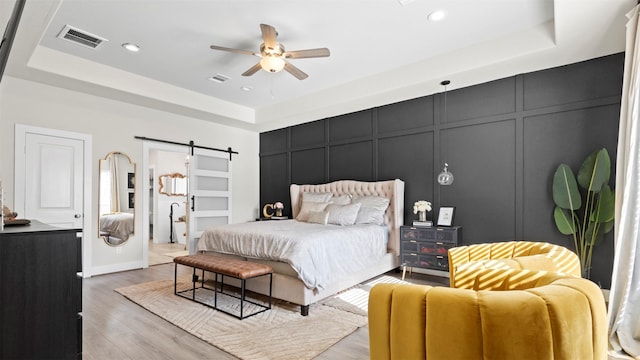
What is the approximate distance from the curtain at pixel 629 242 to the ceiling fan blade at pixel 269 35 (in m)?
3.02

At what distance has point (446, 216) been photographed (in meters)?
4.43

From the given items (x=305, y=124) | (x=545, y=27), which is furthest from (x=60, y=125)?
(x=545, y=27)

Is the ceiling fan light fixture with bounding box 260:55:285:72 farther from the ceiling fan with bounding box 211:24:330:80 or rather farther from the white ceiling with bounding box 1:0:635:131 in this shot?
the white ceiling with bounding box 1:0:635:131

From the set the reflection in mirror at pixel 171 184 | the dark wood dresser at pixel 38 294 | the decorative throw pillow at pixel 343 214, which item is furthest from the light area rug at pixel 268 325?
the reflection in mirror at pixel 171 184

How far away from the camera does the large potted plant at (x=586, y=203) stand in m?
3.23

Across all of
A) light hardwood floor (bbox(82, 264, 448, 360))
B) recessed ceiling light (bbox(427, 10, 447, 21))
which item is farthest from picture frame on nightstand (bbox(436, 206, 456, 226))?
recessed ceiling light (bbox(427, 10, 447, 21))

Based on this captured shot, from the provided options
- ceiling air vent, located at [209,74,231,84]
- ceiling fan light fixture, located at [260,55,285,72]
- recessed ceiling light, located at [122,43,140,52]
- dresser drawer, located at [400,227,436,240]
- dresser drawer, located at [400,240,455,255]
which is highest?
recessed ceiling light, located at [122,43,140,52]

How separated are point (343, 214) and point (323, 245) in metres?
1.28

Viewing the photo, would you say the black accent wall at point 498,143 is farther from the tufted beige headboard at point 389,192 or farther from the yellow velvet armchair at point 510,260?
the yellow velvet armchair at point 510,260

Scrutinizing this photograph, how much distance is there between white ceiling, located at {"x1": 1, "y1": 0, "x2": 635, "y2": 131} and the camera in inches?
121

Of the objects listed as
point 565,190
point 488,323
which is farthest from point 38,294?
point 565,190

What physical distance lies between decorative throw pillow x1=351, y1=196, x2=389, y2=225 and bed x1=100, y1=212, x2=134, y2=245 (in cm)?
367

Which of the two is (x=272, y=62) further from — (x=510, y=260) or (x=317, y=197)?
(x=510, y=260)

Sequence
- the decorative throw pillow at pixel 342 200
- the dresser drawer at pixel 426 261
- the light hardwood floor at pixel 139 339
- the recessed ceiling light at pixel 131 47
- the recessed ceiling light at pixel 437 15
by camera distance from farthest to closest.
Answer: the decorative throw pillow at pixel 342 200, the dresser drawer at pixel 426 261, the recessed ceiling light at pixel 131 47, the recessed ceiling light at pixel 437 15, the light hardwood floor at pixel 139 339
